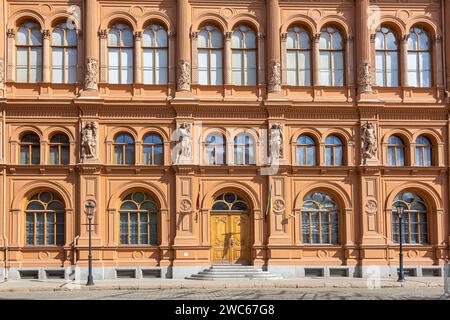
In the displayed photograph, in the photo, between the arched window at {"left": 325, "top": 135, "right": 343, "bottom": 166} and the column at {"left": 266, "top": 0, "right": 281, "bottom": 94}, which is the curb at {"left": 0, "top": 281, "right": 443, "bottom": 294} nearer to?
the arched window at {"left": 325, "top": 135, "right": 343, "bottom": 166}

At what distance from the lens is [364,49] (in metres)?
35.4

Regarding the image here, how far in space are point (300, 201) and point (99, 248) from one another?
35.6ft

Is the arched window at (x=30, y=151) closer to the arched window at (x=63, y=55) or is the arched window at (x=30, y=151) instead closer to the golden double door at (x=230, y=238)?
the arched window at (x=63, y=55)

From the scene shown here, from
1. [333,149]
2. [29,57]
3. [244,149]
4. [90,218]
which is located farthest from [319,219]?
[29,57]

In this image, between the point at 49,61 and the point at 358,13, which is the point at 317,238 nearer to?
the point at 358,13

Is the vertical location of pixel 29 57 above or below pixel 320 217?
above

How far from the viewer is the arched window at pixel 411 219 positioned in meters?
35.4

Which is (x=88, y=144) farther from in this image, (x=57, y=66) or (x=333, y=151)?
(x=333, y=151)

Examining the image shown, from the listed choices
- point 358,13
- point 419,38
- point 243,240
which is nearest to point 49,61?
point 243,240

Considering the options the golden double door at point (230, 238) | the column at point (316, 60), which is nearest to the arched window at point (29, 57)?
the golden double door at point (230, 238)

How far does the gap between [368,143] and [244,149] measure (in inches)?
263

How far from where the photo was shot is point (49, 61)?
34.6 m

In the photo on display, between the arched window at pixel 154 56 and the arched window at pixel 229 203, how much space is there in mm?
6986

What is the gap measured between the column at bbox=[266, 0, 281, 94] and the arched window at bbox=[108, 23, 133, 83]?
Result: 7487mm
